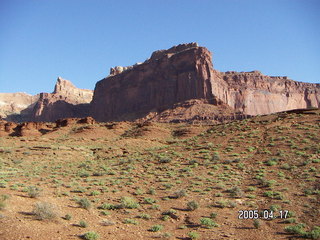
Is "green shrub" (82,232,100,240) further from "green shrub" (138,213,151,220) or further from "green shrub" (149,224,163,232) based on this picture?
"green shrub" (138,213,151,220)

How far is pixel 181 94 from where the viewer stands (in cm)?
9225

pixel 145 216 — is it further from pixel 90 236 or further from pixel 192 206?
pixel 90 236

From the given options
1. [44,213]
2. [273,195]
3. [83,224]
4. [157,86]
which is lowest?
[83,224]

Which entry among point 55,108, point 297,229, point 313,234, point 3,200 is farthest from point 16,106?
point 313,234

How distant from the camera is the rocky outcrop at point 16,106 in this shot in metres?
144

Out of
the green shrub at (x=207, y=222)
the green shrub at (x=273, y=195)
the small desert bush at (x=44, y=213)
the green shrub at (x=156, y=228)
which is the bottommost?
the green shrub at (x=156, y=228)

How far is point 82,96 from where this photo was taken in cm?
16975

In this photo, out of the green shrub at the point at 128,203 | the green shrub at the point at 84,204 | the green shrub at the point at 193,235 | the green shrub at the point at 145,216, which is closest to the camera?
the green shrub at the point at 193,235

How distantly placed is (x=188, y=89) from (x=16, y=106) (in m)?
122

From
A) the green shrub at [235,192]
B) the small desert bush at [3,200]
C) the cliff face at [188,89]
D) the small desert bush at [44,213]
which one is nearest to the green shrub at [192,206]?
the green shrub at [235,192]

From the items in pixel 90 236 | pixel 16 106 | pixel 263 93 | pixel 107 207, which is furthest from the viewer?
pixel 16 106

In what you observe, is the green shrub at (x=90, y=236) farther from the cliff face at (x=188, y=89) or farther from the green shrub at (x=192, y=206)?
the cliff face at (x=188, y=89)

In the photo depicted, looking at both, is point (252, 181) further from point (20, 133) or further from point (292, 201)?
point (20, 133)

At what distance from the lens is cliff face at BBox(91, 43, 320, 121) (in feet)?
302
